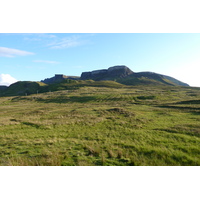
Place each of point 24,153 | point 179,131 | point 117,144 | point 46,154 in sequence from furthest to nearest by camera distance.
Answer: point 179,131 → point 117,144 → point 24,153 → point 46,154

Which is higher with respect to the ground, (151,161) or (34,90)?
(34,90)

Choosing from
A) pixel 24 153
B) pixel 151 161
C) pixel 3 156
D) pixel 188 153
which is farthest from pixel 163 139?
pixel 3 156

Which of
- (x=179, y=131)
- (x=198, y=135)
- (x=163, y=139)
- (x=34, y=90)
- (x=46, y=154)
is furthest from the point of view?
(x=34, y=90)

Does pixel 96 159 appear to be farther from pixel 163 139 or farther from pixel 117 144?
pixel 163 139

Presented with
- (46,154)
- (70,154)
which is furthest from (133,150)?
(46,154)

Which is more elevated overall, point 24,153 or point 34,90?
point 34,90

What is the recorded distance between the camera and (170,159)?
7777 millimetres

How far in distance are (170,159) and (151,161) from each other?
4.18 feet

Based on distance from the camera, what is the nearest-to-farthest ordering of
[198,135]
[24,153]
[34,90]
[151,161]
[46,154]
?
[151,161] < [46,154] < [24,153] < [198,135] < [34,90]

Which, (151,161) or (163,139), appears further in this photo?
(163,139)

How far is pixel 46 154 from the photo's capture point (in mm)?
8609

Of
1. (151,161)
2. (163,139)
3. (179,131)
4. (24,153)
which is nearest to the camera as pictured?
(151,161)

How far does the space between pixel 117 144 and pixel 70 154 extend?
14.4 feet

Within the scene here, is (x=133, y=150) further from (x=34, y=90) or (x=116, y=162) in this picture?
(x=34, y=90)
